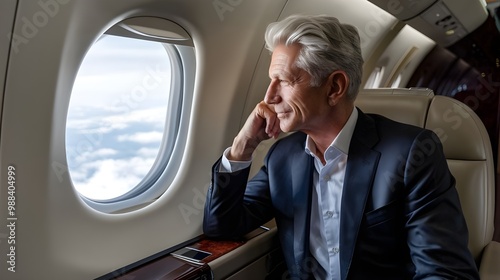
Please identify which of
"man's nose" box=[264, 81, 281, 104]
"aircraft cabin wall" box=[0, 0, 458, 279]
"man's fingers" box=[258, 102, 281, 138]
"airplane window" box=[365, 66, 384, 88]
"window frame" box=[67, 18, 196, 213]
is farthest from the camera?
"airplane window" box=[365, 66, 384, 88]

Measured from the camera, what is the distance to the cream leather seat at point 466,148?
5.19 ft

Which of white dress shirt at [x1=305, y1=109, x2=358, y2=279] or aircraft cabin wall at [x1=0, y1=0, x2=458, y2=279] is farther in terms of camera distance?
white dress shirt at [x1=305, y1=109, x2=358, y2=279]

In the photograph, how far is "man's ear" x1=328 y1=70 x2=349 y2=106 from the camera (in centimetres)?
137

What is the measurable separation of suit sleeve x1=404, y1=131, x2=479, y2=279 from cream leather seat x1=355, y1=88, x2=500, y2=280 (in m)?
0.35

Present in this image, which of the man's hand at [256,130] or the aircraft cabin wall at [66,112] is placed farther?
the man's hand at [256,130]

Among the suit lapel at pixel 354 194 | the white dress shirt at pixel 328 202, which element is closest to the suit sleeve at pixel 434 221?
the suit lapel at pixel 354 194

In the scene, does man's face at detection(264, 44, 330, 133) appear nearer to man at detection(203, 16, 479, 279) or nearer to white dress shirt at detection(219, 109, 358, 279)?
man at detection(203, 16, 479, 279)

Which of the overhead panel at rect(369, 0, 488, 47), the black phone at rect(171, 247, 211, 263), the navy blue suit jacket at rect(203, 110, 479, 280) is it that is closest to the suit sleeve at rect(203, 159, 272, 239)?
the navy blue suit jacket at rect(203, 110, 479, 280)

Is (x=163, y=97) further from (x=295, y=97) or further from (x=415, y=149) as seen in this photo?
(x=415, y=149)

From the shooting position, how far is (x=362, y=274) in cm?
140

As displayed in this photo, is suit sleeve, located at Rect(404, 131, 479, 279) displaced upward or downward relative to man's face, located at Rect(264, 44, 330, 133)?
downward

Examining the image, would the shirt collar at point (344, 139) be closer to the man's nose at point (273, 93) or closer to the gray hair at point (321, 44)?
the gray hair at point (321, 44)

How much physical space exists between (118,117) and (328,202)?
3.24 feet

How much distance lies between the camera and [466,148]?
1.66 m
